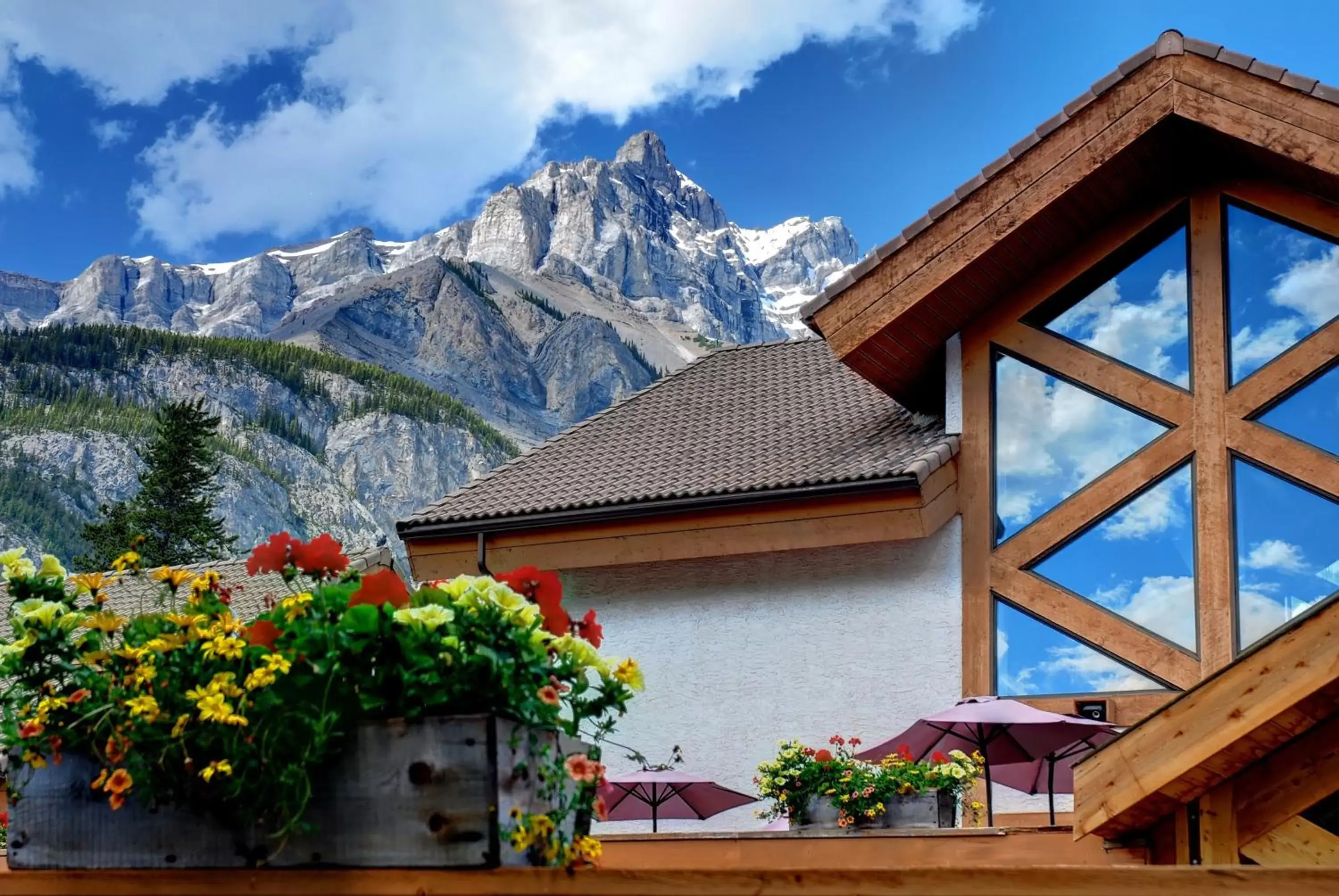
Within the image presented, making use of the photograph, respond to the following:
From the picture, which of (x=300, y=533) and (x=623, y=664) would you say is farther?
(x=300, y=533)

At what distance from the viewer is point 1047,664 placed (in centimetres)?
1059

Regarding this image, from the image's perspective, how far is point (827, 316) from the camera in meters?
11.7

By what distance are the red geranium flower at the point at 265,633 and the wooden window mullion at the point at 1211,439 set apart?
861 centimetres

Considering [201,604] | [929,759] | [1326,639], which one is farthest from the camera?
[929,759]

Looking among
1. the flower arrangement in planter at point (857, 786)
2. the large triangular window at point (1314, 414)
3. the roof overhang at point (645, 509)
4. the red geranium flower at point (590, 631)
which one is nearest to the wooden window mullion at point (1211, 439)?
the large triangular window at point (1314, 414)

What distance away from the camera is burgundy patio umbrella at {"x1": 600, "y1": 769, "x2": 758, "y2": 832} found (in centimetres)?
1051

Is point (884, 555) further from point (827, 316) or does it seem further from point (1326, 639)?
point (1326, 639)

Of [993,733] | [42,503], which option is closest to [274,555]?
[993,733]

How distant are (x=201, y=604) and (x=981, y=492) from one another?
30.4ft

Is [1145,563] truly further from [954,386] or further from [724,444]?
[724,444]

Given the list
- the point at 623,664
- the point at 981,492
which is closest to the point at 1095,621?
the point at 981,492

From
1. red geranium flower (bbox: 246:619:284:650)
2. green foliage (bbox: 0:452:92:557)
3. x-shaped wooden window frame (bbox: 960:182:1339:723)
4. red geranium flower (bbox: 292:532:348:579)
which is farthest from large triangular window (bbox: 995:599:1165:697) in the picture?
green foliage (bbox: 0:452:92:557)

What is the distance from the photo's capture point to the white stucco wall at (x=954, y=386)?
1154 cm

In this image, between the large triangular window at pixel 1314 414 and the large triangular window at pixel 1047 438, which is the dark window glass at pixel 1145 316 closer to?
the large triangular window at pixel 1047 438
